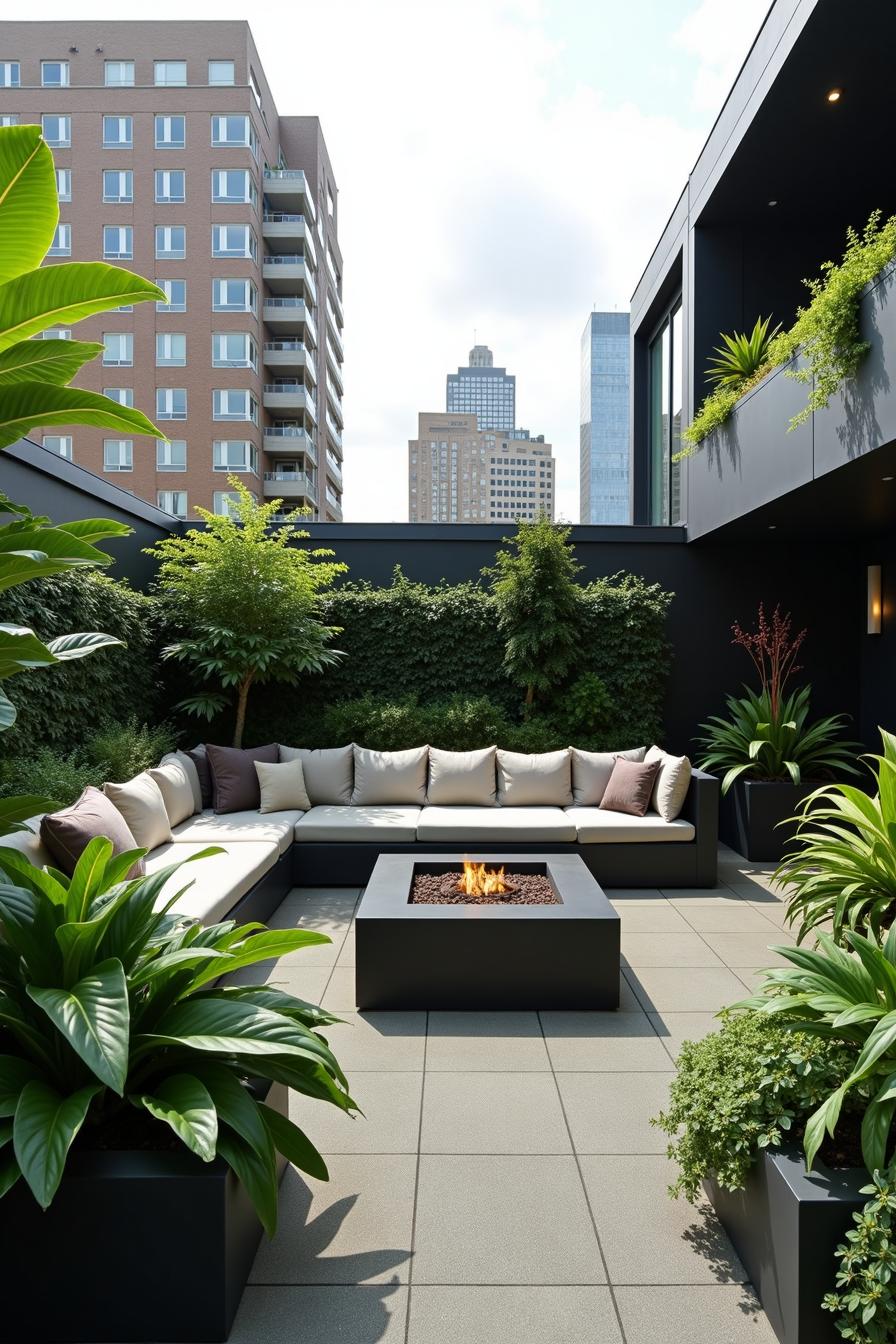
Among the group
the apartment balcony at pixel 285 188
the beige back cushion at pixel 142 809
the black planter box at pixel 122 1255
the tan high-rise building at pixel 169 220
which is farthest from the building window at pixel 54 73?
the black planter box at pixel 122 1255

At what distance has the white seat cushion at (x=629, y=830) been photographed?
5.55 m

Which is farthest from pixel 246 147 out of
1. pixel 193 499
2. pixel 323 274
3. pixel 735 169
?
pixel 735 169

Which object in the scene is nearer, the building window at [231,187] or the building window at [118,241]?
the building window at [231,187]

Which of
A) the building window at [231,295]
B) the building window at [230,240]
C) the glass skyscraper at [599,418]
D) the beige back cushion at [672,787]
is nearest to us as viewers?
the beige back cushion at [672,787]

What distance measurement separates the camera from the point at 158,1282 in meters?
1.76

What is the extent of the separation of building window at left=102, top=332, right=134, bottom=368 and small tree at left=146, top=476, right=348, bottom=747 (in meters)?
21.7

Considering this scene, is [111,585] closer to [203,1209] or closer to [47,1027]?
[47,1027]

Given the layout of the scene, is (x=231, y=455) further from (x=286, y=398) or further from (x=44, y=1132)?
(x=44, y=1132)

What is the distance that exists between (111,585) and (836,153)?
255 inches

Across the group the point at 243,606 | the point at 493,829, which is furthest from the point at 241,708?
the point at 493,829

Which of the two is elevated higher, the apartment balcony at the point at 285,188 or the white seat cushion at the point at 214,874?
the apartment balcony at the point at 285,188

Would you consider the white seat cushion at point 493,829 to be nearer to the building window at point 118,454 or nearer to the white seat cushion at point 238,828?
the white seat cushion at point 238,828

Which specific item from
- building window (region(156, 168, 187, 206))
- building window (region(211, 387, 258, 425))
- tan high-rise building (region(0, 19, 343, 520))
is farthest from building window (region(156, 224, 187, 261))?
building window (region(211, 387, 258, 425))

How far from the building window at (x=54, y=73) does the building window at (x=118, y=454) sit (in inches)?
479
